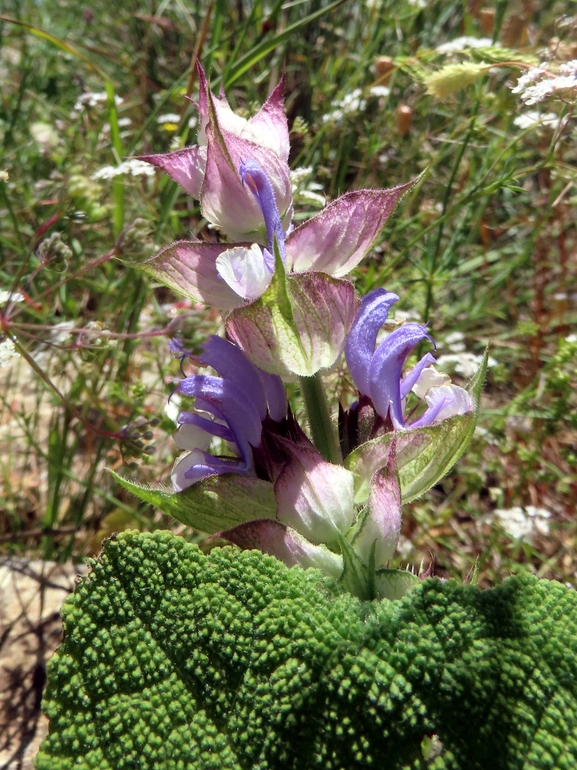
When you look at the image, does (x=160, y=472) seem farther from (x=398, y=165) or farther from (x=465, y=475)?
(x=398, y=165)

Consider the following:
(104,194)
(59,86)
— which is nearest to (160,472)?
(104,194)

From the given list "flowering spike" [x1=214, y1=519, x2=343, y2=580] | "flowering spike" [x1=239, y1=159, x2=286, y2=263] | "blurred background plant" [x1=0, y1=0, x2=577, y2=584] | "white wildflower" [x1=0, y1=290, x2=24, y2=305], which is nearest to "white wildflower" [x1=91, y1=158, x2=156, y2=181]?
"blurred background plant" [x1=0, y1=0, x2=577, y2=584]

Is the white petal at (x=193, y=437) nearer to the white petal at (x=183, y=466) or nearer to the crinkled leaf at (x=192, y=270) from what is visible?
the white petal at (x=183, y=466)

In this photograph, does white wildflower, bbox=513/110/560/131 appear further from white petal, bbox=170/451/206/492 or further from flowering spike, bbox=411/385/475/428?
white petal, bbox=170/451/206/492

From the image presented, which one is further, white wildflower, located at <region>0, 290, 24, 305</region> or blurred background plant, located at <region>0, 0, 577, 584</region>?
blurred background plant, located at <region>0, 0, 577, 584</region>

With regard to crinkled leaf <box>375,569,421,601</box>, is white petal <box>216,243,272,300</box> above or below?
above

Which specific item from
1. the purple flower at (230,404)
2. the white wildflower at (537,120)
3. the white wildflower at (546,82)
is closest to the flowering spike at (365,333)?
the purple flower at (230,404)
